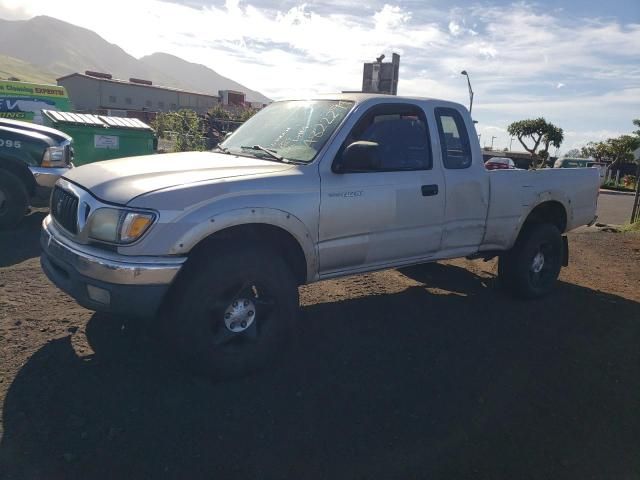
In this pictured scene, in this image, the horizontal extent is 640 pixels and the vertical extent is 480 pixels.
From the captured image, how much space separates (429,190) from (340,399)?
1971 millimetres

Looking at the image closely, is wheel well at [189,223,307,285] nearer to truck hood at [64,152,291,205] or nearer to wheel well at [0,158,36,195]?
truck hood at [64,152,291,205]

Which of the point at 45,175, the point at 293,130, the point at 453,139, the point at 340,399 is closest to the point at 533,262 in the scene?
the point at 453,139

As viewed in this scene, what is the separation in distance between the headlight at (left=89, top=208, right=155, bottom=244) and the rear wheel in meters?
4.42

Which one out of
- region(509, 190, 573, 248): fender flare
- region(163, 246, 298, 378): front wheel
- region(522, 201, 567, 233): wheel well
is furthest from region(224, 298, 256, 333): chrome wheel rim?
region(522, 201, 567, 233): wheel well

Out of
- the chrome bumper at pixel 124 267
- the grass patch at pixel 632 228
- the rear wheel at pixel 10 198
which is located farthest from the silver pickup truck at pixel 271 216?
the grass patch at pixel 632 228

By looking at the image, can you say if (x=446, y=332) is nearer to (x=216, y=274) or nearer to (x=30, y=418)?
(x=216, y=274)

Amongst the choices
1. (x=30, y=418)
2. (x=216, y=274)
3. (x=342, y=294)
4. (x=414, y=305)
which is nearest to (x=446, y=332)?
(x=414, y=305)

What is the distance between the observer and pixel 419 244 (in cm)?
441

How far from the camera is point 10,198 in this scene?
6617 millimetres

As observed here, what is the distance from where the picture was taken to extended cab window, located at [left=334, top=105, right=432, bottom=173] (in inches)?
163

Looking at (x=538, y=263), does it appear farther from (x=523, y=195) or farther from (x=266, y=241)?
(x=266, y=241)

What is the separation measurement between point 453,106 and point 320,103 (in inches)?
54.0

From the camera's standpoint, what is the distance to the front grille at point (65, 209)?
3.33 metres

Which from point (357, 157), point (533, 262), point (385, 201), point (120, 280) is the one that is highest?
point (357, 157)
